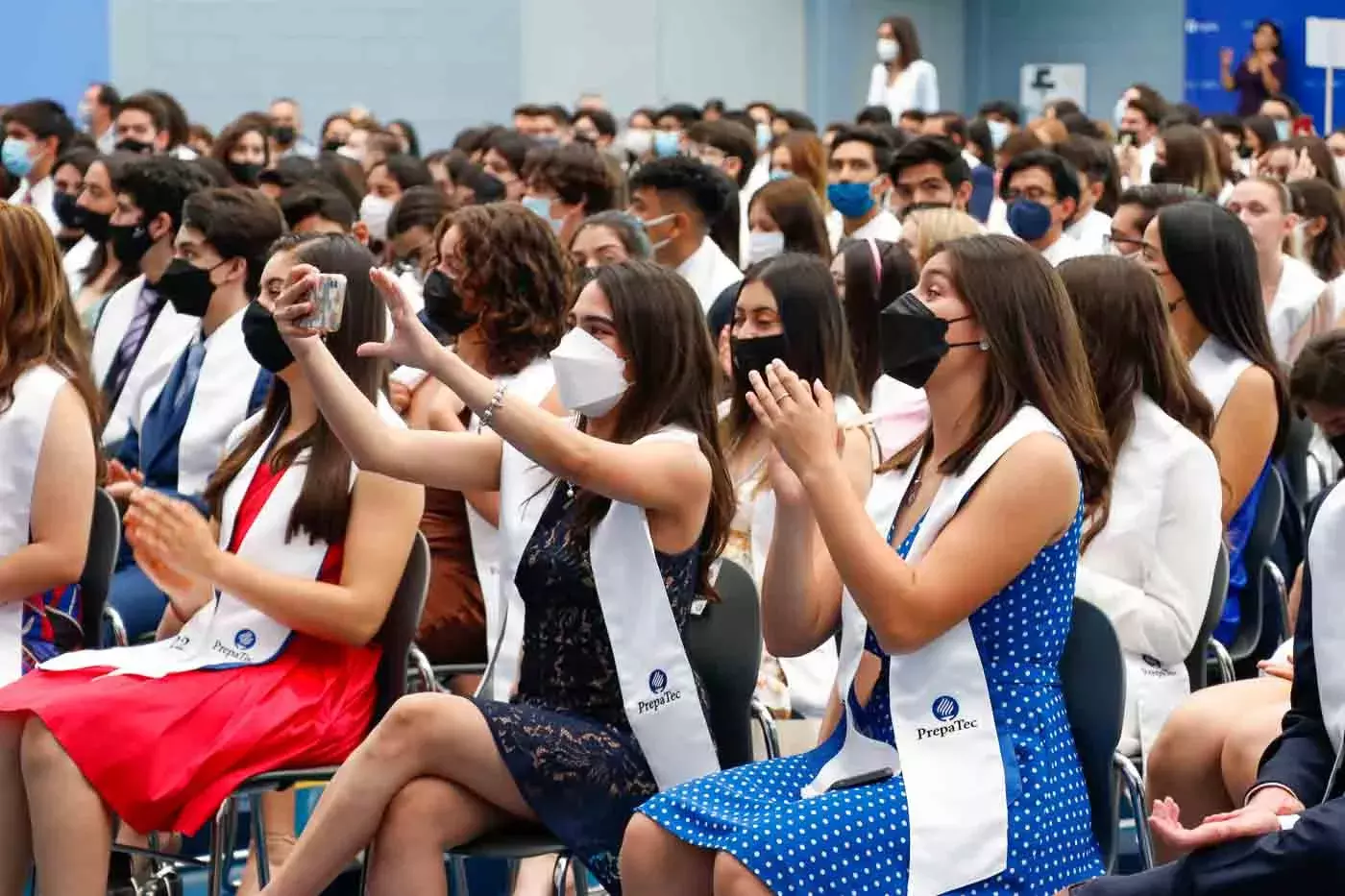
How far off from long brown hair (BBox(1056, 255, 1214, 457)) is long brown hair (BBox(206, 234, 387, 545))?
115 cm

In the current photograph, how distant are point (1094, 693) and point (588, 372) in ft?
2.87

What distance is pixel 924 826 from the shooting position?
8.53ft

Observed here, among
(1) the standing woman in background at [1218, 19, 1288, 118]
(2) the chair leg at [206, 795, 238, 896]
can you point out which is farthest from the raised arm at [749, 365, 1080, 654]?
(1) the standing woman in background at [1218, 19, 1288, 118]

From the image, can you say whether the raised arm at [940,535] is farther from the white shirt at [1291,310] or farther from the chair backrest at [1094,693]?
the white shirt at [1291,310]

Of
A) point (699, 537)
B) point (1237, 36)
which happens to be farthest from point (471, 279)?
point (1237, 36)

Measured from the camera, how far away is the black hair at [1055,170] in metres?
6.46

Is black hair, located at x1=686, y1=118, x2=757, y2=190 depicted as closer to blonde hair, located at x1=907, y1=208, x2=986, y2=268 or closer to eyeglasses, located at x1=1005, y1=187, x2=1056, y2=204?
eyeglasses, located at x1=1005, y1=187, x2=1056, y2=204

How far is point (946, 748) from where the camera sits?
104 inches

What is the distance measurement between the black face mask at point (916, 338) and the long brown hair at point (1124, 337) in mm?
802

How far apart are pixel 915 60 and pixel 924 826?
11454 mm

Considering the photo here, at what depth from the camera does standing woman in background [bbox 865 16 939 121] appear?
43.4 ft

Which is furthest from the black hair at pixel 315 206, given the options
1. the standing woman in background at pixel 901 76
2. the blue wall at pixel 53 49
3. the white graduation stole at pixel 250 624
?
the blue wall at pixel 53 49

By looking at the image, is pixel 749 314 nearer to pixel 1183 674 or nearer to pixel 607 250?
pixel 1183 674

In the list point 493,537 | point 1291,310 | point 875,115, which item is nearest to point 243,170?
point 875,115
